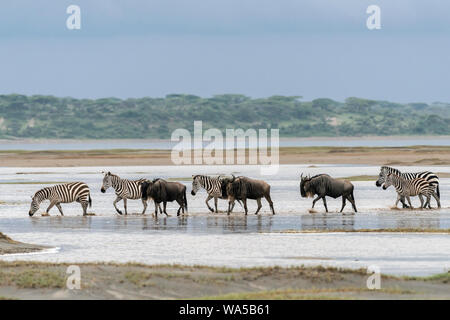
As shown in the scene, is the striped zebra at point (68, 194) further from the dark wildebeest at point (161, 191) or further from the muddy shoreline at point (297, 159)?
the muddy shoreline at point (297, 159)

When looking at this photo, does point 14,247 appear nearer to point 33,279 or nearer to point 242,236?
point 242,236

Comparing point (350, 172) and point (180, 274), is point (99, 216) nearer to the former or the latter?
point (180, 274)

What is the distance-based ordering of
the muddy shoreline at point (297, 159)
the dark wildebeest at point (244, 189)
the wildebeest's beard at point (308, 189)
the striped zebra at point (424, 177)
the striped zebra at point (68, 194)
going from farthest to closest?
the muddy shoreline at point (297, 159) < the striped zebra at point (424, 177) < the wildebeest's beard at point (308, 189) < the striped zebra at point (68, 194) < the dark wildebeest at point (244, 189)

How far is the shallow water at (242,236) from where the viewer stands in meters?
20.3

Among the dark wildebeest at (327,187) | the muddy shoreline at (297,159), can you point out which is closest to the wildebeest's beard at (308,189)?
the dark wildebeest at (327,187)

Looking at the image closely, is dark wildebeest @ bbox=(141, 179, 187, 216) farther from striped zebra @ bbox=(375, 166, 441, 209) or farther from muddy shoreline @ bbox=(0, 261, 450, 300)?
muddy shoreline @ bbox=(0, 261, 450, 300)

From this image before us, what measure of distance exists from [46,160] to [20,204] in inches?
2003

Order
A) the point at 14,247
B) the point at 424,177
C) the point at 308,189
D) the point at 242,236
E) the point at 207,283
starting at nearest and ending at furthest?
the point at 207,283, the point at 14,247, the point at 242,236, the point at 308,189, the point at 424,177

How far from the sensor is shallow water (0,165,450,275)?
20344mm

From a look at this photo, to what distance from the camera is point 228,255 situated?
2105 cm

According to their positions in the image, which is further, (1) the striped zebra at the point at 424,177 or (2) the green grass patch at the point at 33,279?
(1) the striped zebra at the point at 424,177

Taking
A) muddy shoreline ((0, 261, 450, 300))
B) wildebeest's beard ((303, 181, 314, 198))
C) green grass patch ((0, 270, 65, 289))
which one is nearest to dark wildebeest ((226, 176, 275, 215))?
wildebeest's beard ((303, 181, 314, 198))

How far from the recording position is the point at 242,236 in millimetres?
24969

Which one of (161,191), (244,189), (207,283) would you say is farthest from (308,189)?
(207,283)
